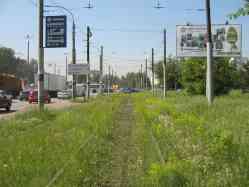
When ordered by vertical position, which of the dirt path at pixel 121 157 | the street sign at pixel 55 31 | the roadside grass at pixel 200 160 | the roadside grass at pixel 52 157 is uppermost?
the street sign at pixel 55 31

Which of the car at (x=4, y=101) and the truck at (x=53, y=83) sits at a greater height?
the truck at (x=53, y=83)

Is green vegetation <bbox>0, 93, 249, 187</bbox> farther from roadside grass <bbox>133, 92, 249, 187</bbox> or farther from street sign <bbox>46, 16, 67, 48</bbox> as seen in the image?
street sign <bbox>46, 16, 67, 48</bbox>

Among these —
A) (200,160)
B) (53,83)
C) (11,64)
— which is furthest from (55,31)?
(11,64)

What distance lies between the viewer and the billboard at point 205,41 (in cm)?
4538

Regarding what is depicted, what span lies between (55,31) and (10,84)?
38.3 meters

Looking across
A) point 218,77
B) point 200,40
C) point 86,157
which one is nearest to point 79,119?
point 86,157

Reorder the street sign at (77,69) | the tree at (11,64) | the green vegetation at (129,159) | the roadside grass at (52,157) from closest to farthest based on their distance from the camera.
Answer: the green vegetation at (129,159) < the roadside grass at (52,157) < the street sign at (77,69) < the tree at (11,64)

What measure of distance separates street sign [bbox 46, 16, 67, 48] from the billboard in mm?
19330

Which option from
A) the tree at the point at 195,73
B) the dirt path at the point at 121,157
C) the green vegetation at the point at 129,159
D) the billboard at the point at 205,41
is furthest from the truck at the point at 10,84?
the green vegetation at the point at 129,159

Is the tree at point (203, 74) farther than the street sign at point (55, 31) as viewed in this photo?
Yes

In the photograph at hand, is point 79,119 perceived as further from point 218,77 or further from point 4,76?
point 4,76

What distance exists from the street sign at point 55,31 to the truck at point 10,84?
3146cm

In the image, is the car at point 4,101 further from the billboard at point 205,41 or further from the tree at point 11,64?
the tree at point 11,64

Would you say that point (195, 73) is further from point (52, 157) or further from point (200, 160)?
point (200, 160)
